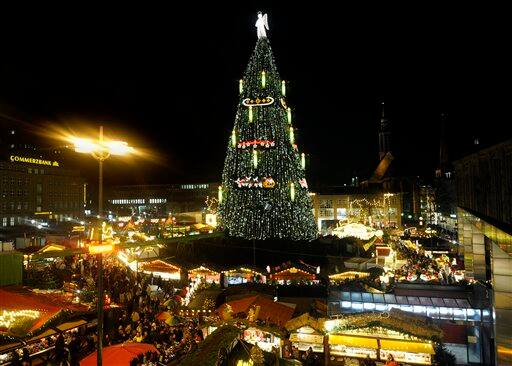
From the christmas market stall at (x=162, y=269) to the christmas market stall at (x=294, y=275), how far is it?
540 centimetres

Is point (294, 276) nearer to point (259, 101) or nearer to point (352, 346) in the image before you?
point (352, 346)

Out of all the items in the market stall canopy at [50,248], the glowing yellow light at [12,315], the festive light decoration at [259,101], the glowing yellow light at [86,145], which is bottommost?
the glowing yellow light at [12,315]

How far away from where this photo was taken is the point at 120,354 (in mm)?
8789

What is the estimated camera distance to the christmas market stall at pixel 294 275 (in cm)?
1966

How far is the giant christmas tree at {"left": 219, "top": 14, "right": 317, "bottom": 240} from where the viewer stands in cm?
2862

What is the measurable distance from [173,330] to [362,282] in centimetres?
772

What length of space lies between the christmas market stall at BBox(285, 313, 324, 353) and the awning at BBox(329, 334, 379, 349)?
39 cm

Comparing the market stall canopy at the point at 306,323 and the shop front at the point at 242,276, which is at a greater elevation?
the market stall canopy at the point at 306,323

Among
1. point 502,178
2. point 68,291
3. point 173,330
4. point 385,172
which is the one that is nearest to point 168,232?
point 68,291

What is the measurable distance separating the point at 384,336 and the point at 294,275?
937 centimetres

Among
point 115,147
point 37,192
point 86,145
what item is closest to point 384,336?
point 115,147

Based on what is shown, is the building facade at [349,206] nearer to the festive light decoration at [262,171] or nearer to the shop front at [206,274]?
the festive light decoration at [262,171]

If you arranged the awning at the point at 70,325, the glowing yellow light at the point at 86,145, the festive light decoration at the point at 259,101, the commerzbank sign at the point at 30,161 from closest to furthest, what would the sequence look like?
the glowing yellow light at the point at 86,145, the awning at the point at 70,325, the festive light decoration at the point at 259,101, the commerzbank sign at the point at 30,161

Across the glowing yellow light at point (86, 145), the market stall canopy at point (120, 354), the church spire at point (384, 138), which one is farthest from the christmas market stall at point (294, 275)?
the church spire at point (384, 138)
